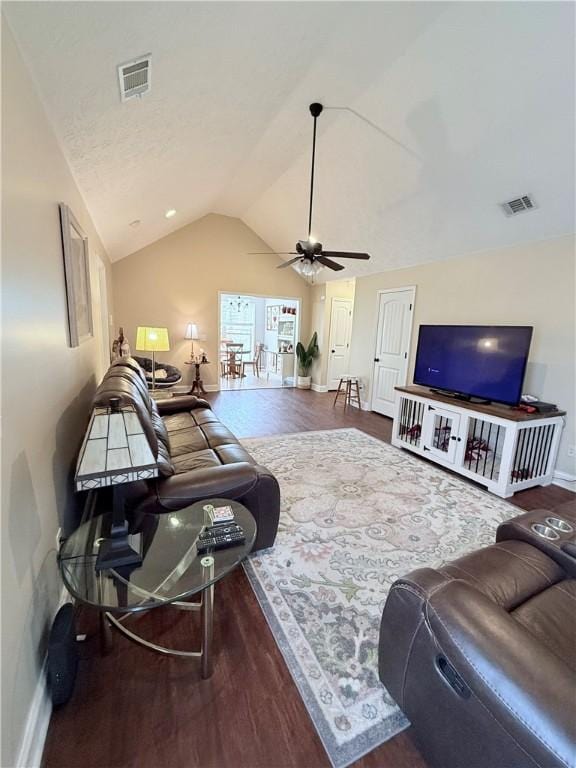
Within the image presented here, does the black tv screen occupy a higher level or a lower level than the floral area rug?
higher

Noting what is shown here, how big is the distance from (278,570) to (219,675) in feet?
2.07

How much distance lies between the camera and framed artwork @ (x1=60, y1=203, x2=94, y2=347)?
1.87m

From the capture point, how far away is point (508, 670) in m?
0.82

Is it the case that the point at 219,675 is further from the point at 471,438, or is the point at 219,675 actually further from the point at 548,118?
the point at 548,118

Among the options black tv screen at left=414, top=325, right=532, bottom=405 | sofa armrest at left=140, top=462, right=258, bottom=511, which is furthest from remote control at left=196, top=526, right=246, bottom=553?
black tv screen at left=414, top=325, right=532, bottom=405

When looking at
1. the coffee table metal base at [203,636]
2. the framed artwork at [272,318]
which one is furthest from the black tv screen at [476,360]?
the framed artwork at [272,318]

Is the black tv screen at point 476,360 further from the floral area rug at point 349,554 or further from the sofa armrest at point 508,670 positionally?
the sofa armrest at point 508,670

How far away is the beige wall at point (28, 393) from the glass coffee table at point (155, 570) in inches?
5.5

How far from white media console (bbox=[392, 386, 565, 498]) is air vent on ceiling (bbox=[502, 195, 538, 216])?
6.25ft

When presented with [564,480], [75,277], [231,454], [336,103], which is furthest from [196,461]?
[564,480]

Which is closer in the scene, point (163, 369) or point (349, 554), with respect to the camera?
point (349, 554)

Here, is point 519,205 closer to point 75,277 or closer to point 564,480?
point 564,480

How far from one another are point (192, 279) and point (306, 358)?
114 inches

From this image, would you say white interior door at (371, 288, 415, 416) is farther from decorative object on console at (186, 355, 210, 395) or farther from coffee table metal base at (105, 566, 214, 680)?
coffee table metal base at (105, 566, 214, 680)
